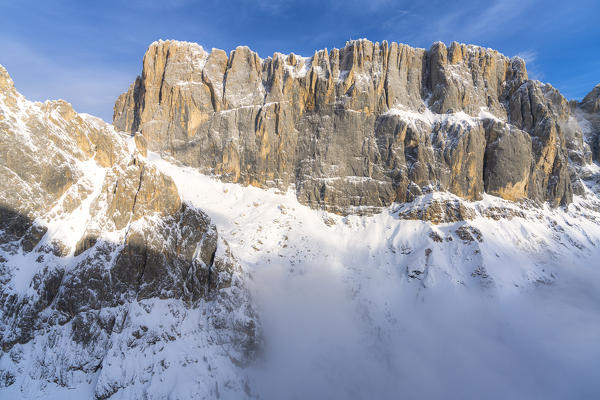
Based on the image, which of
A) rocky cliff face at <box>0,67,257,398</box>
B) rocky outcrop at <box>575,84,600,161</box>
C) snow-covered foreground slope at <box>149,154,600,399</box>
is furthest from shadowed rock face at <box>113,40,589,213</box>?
rocky cliff face at <box>0,67,257,398</box>

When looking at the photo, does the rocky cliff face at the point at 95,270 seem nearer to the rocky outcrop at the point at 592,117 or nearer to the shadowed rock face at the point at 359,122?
the shadowed rock face at the point at 359,122

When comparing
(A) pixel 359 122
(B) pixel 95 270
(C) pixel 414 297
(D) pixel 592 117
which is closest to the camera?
(B) pixel 95 270

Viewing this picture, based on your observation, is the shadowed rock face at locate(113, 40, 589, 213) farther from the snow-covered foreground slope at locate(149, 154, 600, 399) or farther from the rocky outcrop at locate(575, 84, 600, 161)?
the rocky outcrop at locate(575, 84, 600, 161)

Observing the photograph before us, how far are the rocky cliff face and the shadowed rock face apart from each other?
4058cm

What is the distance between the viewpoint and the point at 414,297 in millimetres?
59312

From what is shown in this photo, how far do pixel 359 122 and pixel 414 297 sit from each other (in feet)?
142

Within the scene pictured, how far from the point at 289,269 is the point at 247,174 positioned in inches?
Answer: 1130

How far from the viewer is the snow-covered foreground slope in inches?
1847

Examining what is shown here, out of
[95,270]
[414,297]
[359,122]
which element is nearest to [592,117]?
[359,122]

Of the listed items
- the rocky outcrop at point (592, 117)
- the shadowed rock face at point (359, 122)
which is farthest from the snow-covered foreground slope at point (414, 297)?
the rocky outcrop at point (592, 117)

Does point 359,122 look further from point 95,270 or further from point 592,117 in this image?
point 592,117

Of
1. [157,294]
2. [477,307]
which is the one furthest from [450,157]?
[157,294]

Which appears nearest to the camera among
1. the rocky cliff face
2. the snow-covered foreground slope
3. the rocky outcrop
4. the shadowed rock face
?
the rocky cliff face

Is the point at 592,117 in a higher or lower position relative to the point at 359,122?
higher
